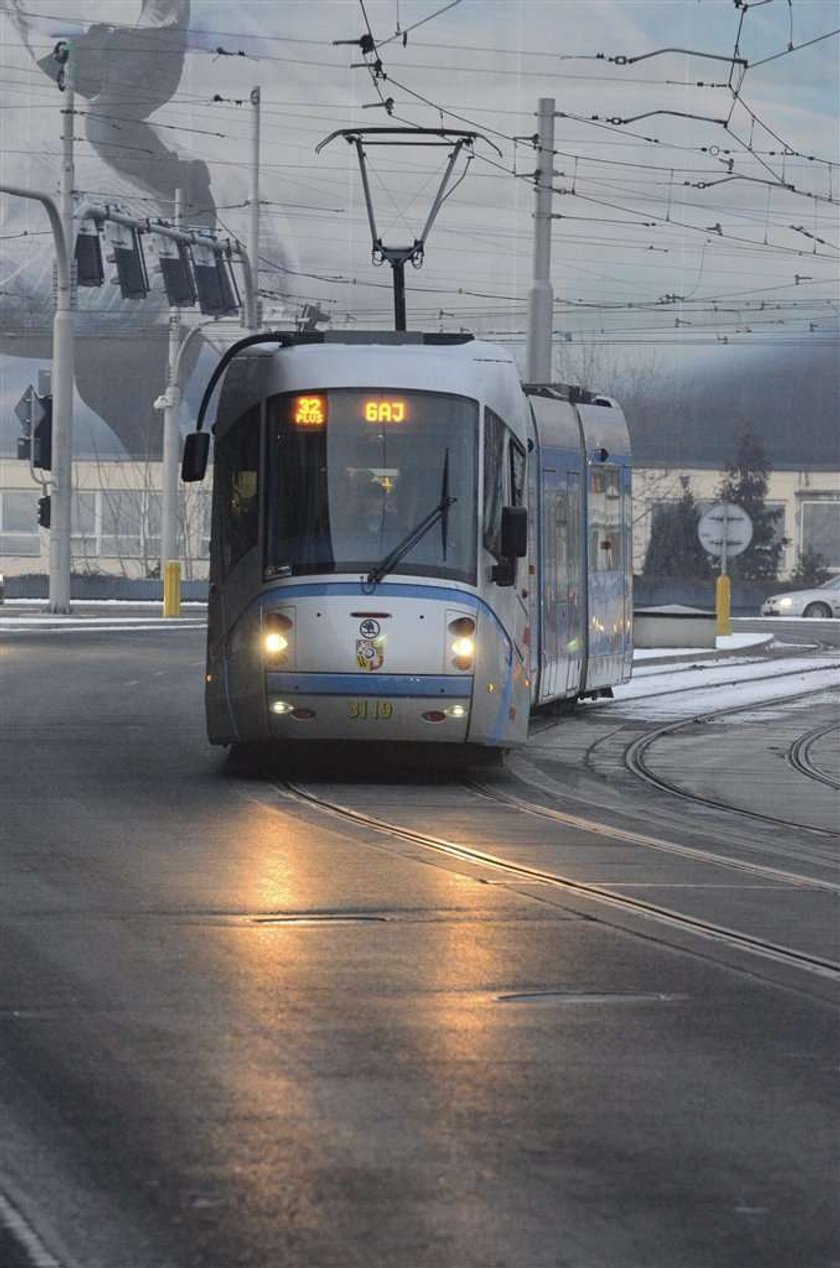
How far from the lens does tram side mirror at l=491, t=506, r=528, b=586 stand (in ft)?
54.7

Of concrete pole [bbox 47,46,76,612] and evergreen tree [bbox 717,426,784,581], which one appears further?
evergreen tree [bbox 717,426,784,581]

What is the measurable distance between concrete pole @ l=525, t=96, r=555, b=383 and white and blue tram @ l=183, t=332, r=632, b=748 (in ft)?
50.8

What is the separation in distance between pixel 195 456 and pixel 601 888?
7.04 meters

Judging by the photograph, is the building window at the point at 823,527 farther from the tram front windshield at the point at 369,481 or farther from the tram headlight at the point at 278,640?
the tram headlight at the point at 278,640

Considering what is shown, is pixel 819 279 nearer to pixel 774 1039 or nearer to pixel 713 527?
pixel 713 527

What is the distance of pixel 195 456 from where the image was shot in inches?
681

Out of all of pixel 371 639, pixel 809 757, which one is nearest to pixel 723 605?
pixel 809 757

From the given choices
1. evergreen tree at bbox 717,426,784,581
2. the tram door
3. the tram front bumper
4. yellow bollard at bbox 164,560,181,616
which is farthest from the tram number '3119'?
evergreen tree at bbox 717,426,784,581

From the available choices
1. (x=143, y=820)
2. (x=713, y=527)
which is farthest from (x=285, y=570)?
(x=713, y=527)

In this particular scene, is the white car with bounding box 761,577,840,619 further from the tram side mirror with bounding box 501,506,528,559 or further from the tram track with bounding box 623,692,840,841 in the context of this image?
the tram side mirror with bounding box 501,506,528,559

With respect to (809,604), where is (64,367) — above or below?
above

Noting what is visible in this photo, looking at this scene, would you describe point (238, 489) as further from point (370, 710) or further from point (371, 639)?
point (370, 710)

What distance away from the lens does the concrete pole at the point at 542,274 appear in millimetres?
32938

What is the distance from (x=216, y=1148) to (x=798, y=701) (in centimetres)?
2265
